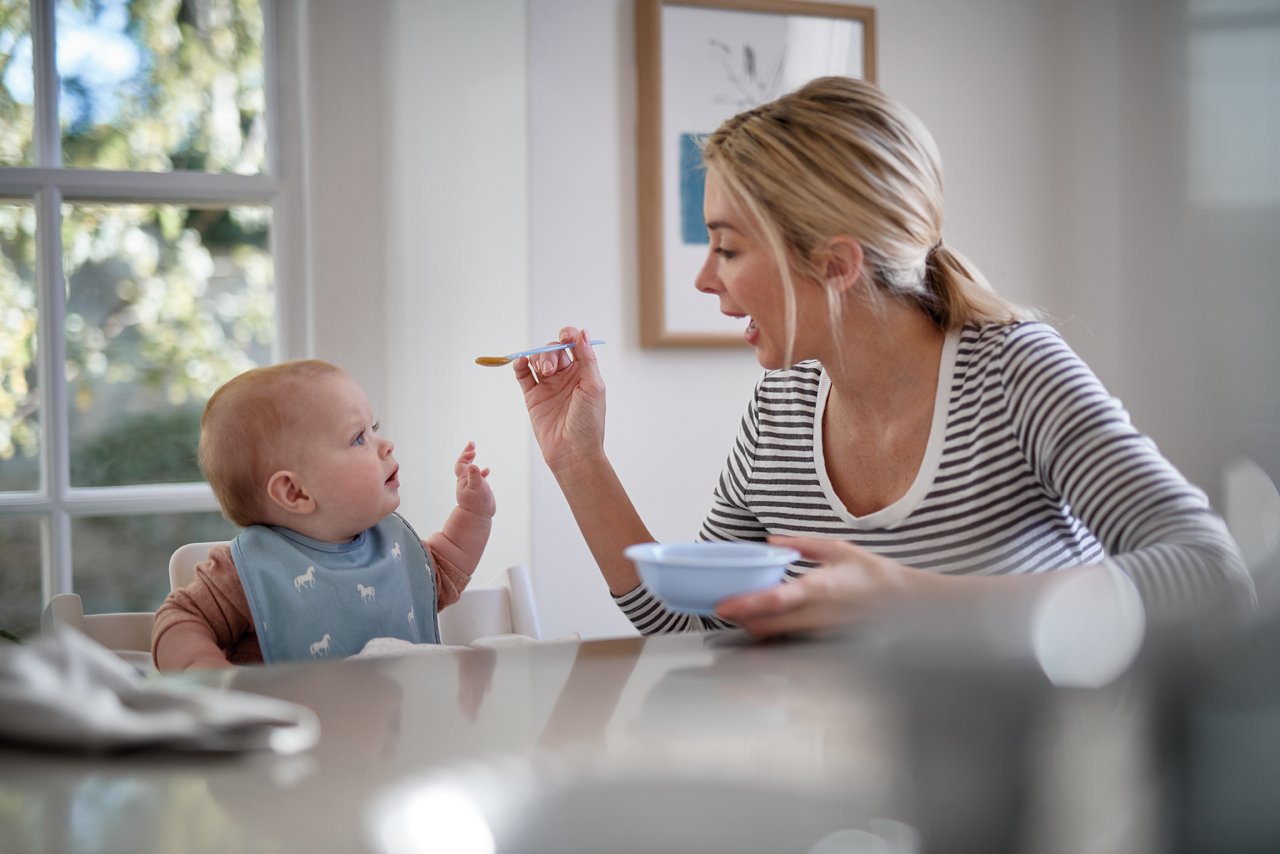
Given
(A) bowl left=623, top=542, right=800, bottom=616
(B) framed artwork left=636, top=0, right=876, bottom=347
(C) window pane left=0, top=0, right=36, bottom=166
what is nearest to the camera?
(A) bowl left=623, top=542, right=800, bottom=616

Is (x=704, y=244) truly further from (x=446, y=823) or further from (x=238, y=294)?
(x=446, y=823)

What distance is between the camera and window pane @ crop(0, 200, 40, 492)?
2.21m

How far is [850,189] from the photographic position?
122cm

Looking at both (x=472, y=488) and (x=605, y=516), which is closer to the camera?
(x=605, y=516)

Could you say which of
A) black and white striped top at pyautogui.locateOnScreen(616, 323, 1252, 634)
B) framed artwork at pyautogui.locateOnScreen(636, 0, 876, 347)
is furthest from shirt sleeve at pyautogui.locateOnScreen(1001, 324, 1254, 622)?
framed artwork at pyautogui.locateOnScreen(636, 0, 876, 347)

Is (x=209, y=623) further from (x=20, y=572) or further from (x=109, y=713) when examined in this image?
(x=20, y=572)

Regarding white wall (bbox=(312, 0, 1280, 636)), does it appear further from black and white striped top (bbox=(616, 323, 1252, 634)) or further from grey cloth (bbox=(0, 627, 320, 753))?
grey cloth (bbox=(0, 627, 320, 753))

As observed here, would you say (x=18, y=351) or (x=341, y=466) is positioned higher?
(x=18, y=351)

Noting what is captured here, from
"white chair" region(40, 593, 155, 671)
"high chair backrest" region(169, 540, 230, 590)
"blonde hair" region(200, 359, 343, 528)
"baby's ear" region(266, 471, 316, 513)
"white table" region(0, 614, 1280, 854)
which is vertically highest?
"blonde hair" region(200, 359, 343, 528)

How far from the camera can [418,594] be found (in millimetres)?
1387

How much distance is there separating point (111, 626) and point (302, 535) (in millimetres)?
240

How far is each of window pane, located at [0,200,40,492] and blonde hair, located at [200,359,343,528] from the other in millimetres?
1151

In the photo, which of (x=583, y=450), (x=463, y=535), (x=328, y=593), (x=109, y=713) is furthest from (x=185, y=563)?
(x=109, y=713)

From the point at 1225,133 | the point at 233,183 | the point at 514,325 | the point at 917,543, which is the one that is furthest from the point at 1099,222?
the point at 233,183
